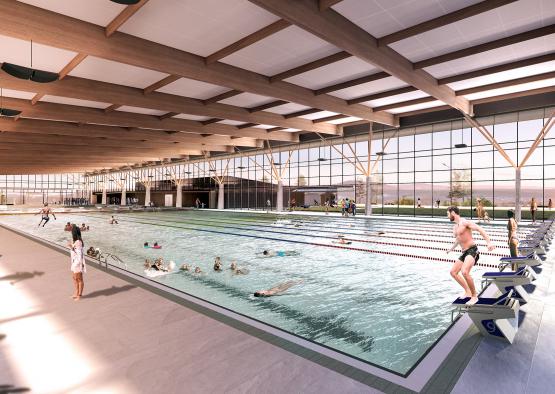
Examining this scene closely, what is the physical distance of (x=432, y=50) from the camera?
29.5 ft

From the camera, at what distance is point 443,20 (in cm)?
707

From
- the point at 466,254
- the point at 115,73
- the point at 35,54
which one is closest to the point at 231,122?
the point at 115,73

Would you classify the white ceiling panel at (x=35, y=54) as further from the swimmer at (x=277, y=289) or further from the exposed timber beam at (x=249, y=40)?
the swimmer at (x=277, y=289)

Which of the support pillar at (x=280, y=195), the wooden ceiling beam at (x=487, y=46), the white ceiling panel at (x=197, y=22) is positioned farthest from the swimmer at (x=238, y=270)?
the support pillar at (x=280, y=195)

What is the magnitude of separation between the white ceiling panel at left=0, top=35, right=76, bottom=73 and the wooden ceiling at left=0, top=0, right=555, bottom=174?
5 cm

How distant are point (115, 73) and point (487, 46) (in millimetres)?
10473

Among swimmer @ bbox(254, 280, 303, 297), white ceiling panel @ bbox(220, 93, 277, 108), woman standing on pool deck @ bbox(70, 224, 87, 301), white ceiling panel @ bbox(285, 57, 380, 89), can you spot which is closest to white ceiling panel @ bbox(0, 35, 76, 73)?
woman standing on pool deck @ bbox(70, 224, 87, 301)

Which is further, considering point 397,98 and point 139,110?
point 139,110

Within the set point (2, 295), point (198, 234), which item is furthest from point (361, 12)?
point (198, 234)

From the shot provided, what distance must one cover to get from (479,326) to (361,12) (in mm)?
6175

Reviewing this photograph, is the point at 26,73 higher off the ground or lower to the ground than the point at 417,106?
lower

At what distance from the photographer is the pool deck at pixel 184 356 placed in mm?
2568

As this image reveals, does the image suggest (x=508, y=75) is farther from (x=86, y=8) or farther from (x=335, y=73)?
(x=86, y=8)

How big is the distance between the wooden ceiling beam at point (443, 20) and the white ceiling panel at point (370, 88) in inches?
137
